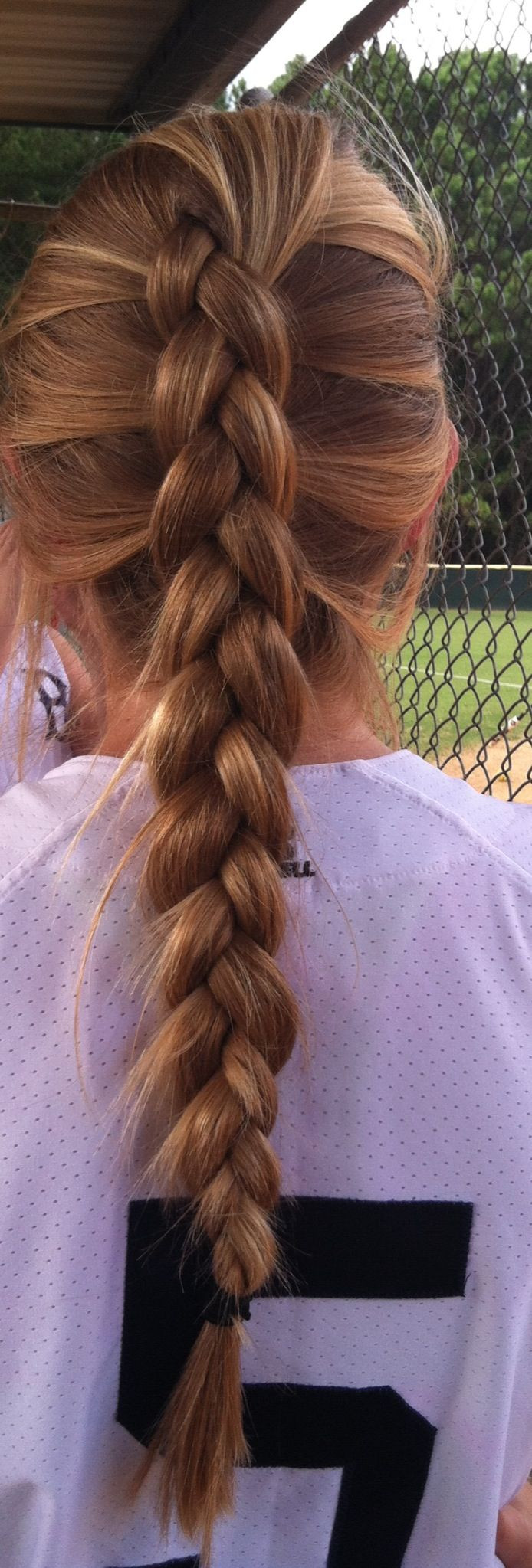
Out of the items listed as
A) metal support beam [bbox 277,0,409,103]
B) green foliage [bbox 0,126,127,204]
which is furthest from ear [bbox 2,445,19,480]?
green foliage [bbox 0,126,127,204]

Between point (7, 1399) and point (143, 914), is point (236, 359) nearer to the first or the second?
point (143, 914)

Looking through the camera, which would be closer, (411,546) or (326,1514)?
(326,1514)

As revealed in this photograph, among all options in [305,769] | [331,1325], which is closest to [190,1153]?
[331,1325]

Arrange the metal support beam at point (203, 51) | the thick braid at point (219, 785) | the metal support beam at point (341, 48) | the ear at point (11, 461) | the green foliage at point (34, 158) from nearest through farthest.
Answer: the thick braid at point (219, 785), the ear at point (11, 461), the metal support beam at point (341, 48), the metal support beam at point (203, 51), the green foliage at point (34, 158)

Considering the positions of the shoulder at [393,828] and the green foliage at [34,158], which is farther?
the green foliage at [34,158]

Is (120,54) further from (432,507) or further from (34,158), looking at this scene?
(34,158)

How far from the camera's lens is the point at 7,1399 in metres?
0.85

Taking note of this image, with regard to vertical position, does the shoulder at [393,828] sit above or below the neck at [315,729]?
below

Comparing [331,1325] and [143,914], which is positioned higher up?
[143,914]

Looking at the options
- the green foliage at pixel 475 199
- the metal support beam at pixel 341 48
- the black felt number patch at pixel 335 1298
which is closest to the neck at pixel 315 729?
the black felt number patch at pixel 335 1298

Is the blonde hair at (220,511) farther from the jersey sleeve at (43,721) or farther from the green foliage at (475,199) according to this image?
the green foliage at (475,199)

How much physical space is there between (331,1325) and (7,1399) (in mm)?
228

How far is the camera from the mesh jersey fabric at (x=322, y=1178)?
33.2 inches

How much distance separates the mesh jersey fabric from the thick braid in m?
0.03
